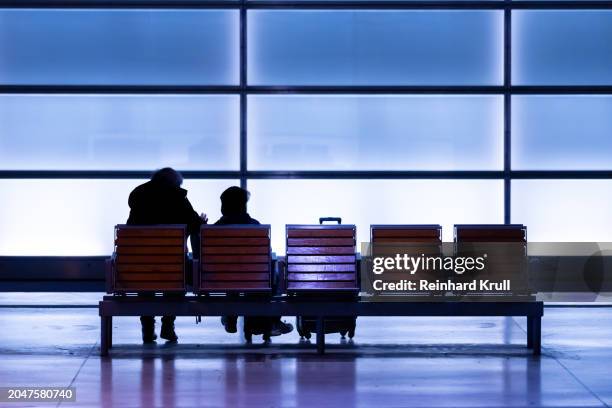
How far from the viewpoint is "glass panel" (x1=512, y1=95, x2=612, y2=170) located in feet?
50.4

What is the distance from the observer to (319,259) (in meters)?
9.91

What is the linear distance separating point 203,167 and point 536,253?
4985mm

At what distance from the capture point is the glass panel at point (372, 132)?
50.2ft

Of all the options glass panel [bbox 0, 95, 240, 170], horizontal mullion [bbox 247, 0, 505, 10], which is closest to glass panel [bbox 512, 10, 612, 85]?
horizontal mullion [bbox 247, 0, 505, 10]

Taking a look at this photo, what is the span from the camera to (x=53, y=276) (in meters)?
15.4

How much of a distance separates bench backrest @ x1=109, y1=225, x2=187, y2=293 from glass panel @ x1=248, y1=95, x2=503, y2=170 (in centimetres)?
566

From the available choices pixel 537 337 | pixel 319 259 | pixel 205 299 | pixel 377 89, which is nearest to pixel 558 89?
pixel 377 89

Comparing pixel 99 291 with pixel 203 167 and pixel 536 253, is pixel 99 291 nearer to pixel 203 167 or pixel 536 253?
pixel 203 167

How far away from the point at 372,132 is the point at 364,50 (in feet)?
3.87

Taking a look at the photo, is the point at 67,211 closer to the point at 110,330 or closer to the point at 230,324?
the point at 230,324

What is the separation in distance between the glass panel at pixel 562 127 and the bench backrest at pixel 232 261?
6647 millimetres

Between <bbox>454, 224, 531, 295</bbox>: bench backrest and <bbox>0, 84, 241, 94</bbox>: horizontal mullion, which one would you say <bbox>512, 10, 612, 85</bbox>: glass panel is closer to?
<bbox>0, 84, 241, 94</bbox>: horizontal mullion

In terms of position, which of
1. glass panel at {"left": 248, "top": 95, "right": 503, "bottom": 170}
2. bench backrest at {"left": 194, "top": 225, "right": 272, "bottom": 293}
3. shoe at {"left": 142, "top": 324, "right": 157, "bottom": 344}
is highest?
glass panel at {"left": 248, "top": 95, "right": 503, "bottom": 170}

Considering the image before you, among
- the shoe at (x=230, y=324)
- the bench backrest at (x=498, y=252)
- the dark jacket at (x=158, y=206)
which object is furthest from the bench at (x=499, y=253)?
the dark jacket at (x=158, y=206)
